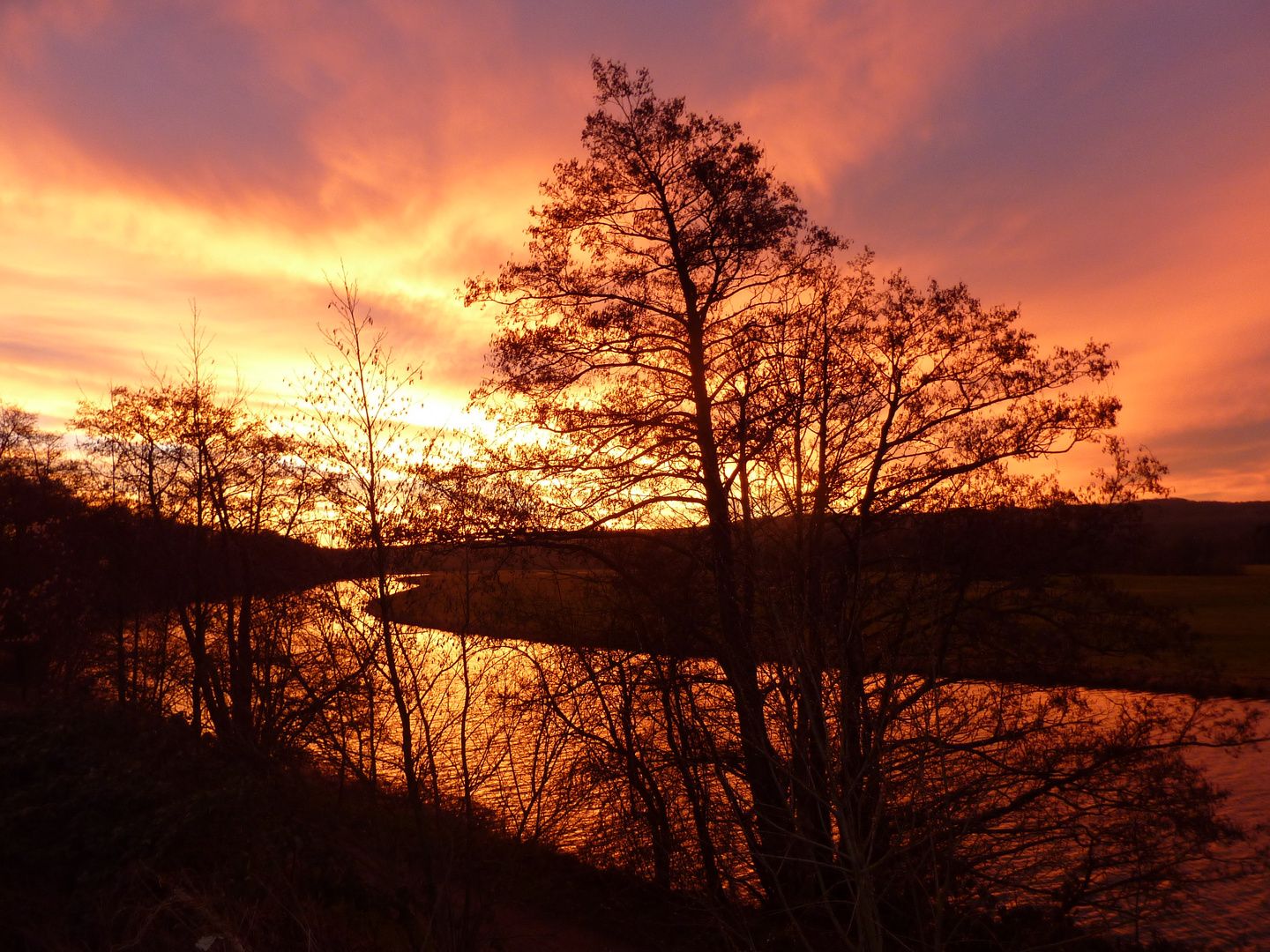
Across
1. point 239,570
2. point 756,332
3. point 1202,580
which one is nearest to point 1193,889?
point 756,332

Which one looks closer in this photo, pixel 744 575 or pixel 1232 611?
pixel 744 575

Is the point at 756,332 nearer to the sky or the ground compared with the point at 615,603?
nearer to the sky

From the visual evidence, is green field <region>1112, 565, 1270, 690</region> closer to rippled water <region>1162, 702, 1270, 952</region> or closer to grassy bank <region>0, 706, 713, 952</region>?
rippled water <region>1162, 702, 1270, 952</region>

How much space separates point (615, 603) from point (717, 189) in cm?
666

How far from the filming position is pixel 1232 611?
38656mm

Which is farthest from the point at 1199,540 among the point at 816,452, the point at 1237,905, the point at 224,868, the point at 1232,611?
the point at 224,868

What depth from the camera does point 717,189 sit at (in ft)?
38.3

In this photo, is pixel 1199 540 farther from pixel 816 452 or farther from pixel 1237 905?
pixel 816 452

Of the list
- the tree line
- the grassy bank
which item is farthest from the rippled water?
the grassy bank

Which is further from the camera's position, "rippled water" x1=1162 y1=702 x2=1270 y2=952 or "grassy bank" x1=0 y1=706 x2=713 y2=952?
"rippled water" x1=1162 y1=702 x2=1270 y2=952

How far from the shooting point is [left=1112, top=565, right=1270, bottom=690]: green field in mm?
24641

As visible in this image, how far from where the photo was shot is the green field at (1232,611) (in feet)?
80.8

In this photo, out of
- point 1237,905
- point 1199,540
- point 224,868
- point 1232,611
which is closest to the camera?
point 224,868

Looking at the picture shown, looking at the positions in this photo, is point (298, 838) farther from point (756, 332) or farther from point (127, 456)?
point (127, 456)
